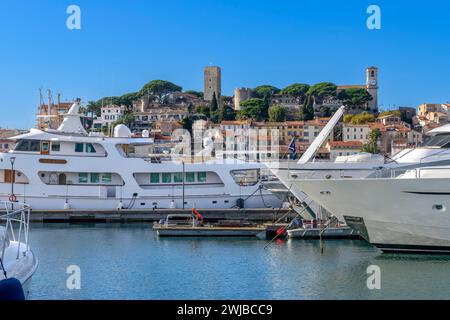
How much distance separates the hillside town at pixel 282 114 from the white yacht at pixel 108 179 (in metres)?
38.1

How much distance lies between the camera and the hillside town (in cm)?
8494

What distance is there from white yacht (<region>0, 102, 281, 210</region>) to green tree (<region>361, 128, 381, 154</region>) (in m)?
42.4

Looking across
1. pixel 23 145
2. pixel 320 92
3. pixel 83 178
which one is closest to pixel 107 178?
pixel 83 178

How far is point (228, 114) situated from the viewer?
107188 mm

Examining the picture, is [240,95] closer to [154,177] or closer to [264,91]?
[264,91]

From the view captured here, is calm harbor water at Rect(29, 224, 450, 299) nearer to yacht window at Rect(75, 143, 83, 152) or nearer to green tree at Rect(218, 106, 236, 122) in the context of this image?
yacht window at Rect(75, 143, 83, 152)

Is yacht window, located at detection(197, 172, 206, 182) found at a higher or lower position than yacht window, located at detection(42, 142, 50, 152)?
lower

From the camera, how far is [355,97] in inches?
4700

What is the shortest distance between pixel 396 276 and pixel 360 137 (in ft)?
245

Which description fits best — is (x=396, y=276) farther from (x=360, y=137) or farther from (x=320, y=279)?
(x=360, y=137)

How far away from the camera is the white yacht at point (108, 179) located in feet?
109

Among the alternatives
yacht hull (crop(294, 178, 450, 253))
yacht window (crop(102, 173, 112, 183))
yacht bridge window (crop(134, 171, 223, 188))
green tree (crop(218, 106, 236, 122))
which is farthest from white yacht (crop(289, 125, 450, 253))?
green tree (crop(218, 106, 236, 122))

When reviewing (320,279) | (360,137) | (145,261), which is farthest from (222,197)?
(360,137)
